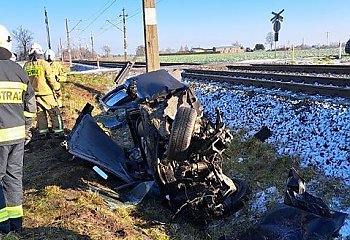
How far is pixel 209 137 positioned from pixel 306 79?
778 cm

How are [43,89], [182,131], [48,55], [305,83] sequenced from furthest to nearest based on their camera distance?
1. [305,83]
2. [48,55]
3. [43,89]
4. [182,131]

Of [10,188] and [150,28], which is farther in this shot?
[150,28]

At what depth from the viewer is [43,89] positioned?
7.95 meters

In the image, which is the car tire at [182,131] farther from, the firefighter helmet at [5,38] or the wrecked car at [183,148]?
the firefighter helmet at [5,38]

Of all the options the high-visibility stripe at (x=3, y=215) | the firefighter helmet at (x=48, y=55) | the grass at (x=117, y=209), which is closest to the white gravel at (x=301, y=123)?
the grass at (x=117, y=209)

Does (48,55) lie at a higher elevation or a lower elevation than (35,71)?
higher

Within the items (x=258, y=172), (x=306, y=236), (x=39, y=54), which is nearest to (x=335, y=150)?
(x=258, y=172)

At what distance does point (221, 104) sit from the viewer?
893cm

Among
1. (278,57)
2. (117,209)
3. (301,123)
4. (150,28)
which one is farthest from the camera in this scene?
(278,57)

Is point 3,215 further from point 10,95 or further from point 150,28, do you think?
point 150,28

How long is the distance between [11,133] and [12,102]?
1.03 ft

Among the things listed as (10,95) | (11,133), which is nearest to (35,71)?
(10,95)

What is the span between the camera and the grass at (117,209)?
399cm

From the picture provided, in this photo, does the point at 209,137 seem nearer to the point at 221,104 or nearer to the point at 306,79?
the point at 221,104
